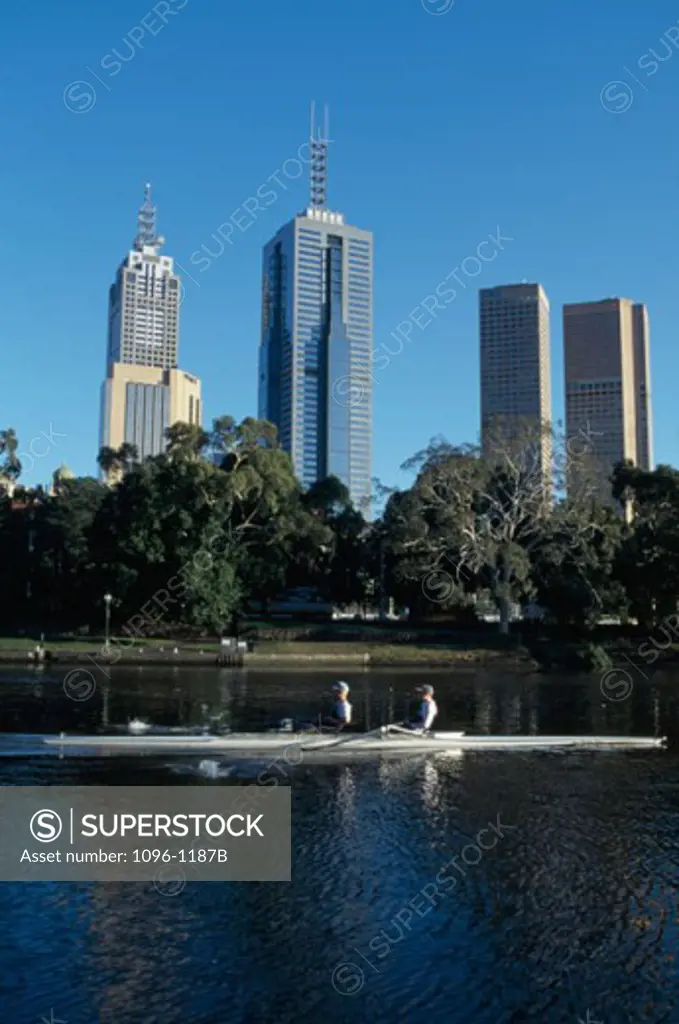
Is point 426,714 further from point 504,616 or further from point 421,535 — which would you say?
point 504,616

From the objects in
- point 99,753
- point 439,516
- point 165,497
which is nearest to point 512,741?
point 99,753

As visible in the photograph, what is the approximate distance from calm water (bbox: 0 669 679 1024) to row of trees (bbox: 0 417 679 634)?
144 feet

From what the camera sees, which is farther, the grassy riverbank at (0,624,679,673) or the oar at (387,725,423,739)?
the grassy riverbank at (0,624,679,673)

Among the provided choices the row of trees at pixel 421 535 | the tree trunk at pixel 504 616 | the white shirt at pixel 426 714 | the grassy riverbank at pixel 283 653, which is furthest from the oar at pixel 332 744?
the tree trunk at pixel 504 616

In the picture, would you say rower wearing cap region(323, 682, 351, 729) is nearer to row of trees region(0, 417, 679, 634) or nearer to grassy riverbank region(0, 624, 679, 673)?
grassy riverbank region(0, 624, 679, 673)

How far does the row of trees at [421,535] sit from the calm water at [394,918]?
43946 millimetres

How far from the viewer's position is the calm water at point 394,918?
10.2 metres

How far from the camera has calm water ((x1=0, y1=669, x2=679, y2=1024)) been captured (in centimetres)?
1022

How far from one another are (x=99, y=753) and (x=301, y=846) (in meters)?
8.98

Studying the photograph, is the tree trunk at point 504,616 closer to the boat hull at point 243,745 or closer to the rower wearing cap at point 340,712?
the boat hull at point 243,745

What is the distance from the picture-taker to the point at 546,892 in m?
13.9

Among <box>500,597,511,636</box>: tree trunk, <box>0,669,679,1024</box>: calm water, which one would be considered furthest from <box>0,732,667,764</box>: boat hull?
<box>500,597,511,636</box>: tree trunk

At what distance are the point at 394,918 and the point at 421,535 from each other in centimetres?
Answer: 5482

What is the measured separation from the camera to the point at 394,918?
12.6 m
